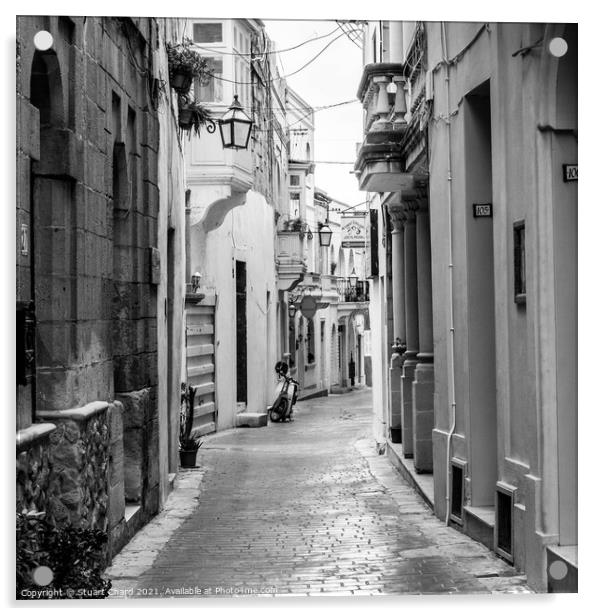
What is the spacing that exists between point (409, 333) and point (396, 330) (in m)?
1.17

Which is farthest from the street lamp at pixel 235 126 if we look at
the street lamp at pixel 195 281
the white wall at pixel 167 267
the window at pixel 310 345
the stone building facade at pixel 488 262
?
the window at pixel 310 345

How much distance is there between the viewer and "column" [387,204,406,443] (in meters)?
13.1

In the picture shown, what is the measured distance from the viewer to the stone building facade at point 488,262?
598 cm

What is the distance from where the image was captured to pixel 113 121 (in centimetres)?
798

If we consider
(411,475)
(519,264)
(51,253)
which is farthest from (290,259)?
(519,264)

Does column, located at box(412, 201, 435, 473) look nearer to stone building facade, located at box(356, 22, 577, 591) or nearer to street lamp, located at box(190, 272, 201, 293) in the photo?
stone building facade, located at box(356, 22, 577, 591)

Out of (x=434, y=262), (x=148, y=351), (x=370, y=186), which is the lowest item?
(x=148, y=351)

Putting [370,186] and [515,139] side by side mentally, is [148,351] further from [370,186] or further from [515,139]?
[515,139]

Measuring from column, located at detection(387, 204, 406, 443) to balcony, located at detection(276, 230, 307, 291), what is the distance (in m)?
8.38

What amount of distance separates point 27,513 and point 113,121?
3.19 meters

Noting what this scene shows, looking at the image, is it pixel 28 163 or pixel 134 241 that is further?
pixel 134 241

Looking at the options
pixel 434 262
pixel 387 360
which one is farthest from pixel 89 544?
pixel 387 360

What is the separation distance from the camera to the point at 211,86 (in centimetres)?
1405

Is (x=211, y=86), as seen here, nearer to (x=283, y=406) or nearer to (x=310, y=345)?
(x=283, y=406)
